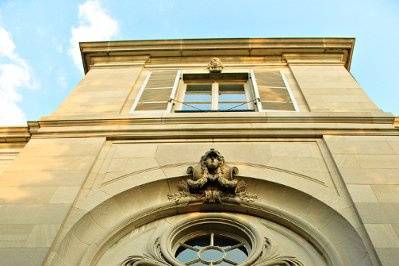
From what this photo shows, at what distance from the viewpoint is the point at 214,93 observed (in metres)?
11.8

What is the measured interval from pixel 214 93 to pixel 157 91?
1458 mm

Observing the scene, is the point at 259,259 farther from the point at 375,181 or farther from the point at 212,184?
the point at 375,181

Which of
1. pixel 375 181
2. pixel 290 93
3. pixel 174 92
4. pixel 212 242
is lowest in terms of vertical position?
pixel 212 242

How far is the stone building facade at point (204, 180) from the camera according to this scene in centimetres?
606

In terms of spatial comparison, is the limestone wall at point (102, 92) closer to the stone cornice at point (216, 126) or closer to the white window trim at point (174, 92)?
the stone cornice at point (216, 126)

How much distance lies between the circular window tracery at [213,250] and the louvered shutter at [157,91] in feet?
14.0

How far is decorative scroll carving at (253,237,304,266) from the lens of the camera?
584 cm

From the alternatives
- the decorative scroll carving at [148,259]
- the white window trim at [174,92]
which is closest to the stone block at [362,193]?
the decorative scroll carving at [148,259]

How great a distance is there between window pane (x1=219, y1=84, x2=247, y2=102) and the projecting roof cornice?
1.47m

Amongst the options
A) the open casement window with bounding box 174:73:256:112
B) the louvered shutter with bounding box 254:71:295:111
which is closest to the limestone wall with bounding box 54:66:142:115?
the open casement window with bounding box 174:73:256:112

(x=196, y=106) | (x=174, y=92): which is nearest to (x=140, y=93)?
(x=174, y=92)

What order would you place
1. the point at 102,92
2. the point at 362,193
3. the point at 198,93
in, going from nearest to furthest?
the point at 362,193, the point at 102,92, the point at 198,93

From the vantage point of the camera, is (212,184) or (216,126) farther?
(216,126)

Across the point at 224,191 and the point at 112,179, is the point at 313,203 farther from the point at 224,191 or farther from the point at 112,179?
the point at 112,179
